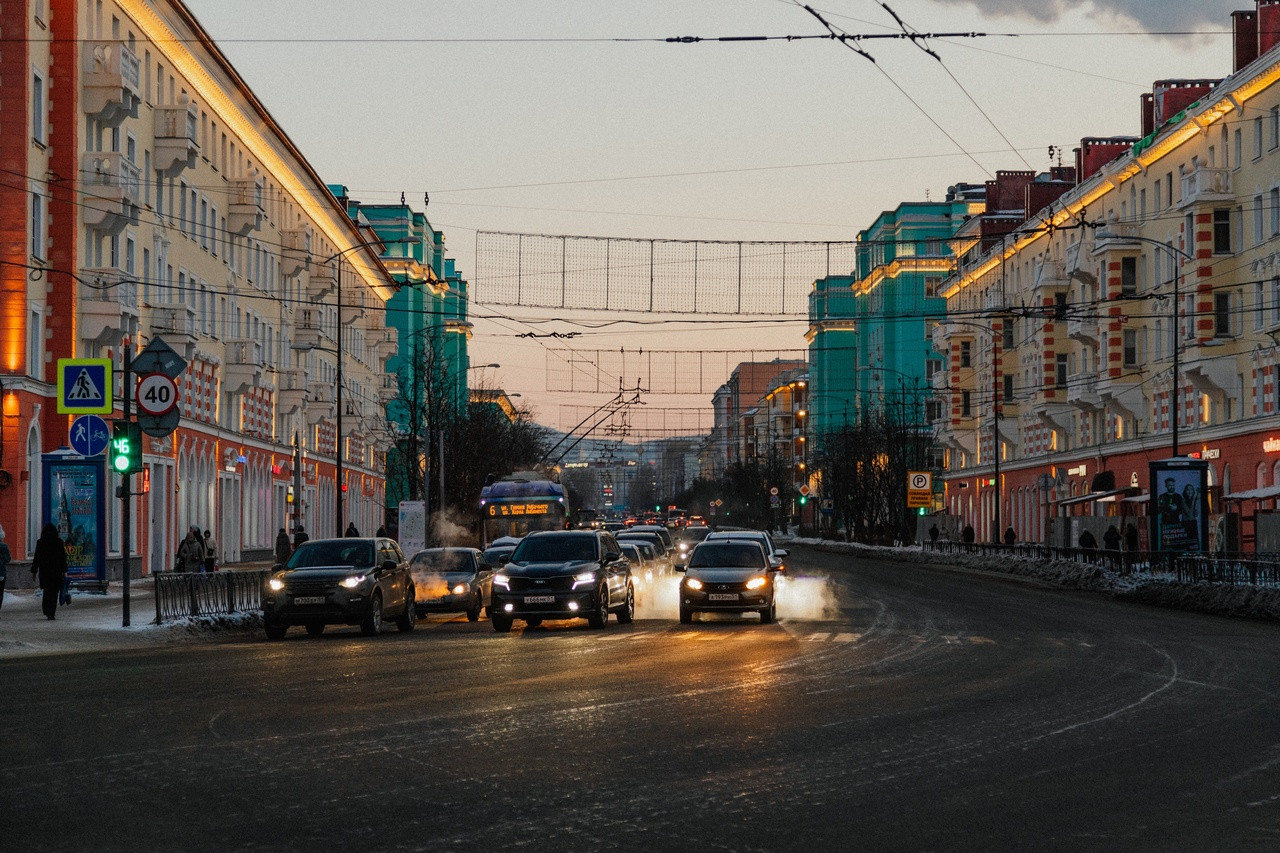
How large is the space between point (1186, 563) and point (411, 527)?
24.1 m

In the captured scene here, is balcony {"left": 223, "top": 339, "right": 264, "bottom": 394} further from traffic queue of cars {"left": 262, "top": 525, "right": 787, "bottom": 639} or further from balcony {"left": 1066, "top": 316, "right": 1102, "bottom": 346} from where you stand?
balcony {"left": 1066, "top": 316, "right": 1102, "bottom": 346}

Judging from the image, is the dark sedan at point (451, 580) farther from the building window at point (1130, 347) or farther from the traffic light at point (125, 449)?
the building window at point (1130, 347)

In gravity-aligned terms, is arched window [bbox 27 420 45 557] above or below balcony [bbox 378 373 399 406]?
below

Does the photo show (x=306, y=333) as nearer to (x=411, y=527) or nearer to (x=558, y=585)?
(x=411, y=527)

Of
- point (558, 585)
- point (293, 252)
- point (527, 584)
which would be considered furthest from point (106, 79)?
point (293, 252)

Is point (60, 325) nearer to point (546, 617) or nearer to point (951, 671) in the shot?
point (546, 617)

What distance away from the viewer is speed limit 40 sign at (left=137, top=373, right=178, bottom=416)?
2720 cm

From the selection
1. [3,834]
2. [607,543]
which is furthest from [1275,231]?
[3,834]

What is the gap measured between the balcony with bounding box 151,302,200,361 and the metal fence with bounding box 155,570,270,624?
21.9 m

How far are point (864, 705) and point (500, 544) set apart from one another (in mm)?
30445

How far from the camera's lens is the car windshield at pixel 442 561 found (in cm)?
3559

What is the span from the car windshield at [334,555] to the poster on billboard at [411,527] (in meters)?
24.3

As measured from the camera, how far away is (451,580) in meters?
35.0

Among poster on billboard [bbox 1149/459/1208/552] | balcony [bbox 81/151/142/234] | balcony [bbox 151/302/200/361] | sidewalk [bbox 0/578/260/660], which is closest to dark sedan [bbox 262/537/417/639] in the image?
sidewalk [bbox 0/578/260/660]
